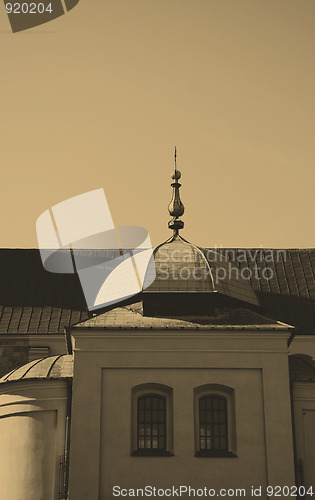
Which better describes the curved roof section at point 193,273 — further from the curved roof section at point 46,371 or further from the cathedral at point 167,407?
the curved roof section at point 46,371

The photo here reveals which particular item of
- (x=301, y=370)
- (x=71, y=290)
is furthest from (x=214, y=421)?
(x=71, y=290)

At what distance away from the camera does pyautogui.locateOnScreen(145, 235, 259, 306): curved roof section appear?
24.3 metres

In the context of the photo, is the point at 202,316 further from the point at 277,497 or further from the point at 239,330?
the point at 277,497

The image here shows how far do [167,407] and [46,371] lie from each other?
4.27 m

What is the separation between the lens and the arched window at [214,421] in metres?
22.0

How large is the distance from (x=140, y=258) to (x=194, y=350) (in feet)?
16.1

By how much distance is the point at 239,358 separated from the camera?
895 inches

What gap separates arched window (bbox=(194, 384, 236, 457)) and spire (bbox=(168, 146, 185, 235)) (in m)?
7.32

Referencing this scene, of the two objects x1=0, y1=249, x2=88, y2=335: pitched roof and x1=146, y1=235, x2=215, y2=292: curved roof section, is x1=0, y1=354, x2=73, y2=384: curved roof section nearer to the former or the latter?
x1=146, y1=235, x2=215, y2=292: curved roof section

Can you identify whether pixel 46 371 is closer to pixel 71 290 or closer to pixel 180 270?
pixel 180 270

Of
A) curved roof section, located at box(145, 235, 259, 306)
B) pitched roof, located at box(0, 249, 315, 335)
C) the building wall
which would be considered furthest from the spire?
the building wall

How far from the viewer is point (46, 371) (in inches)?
923

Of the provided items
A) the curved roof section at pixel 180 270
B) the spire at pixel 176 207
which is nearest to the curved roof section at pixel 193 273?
the curved roof section at pixel 180 270

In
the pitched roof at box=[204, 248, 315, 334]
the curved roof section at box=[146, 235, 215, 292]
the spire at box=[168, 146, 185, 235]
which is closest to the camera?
the curved roof section at box=[146, 235, 215, 292]
